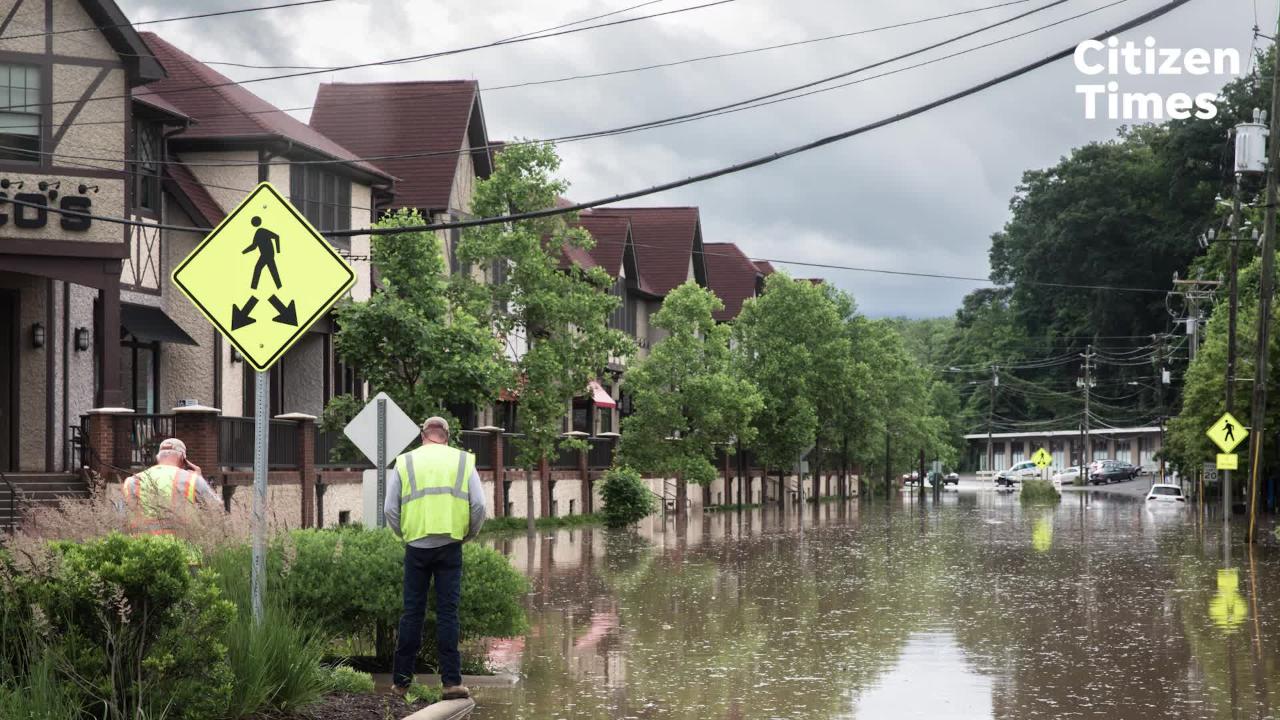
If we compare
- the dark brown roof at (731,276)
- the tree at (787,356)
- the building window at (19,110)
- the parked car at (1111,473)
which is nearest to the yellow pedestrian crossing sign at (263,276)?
the building window at (19,110)

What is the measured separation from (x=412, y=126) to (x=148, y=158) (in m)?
15.1

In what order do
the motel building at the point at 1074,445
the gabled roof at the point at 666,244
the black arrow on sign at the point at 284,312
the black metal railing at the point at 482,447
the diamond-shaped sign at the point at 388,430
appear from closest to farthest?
the black arrow on sign at the point at 284,312 → the diamond-shaped sign at the point at 388,430 → the black metal railing at the point at 482,447 → the gabled roof at the point at 666,244 → the motel building at the point at 1074,445

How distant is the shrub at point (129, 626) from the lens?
29.2ft

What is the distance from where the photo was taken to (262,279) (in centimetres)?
1161

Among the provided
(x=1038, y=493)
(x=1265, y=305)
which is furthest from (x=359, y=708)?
(x=1038, y=493)

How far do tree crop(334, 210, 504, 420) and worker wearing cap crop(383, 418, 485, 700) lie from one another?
19.9 metres

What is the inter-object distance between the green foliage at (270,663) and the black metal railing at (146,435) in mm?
15923

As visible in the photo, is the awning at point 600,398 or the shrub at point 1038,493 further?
the shrub at point 1038,493

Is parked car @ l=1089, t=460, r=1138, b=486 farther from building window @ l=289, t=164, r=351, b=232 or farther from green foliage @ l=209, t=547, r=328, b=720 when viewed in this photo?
green foliage @ l=209, t=547, r=328, b=720

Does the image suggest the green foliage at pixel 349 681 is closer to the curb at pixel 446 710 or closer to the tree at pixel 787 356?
the curb at pixel 446 710

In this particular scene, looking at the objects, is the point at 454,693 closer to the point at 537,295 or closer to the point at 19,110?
the point at 19,110

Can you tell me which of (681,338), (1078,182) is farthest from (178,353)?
(1078,182)

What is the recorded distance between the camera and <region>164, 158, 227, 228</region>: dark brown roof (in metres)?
32.8

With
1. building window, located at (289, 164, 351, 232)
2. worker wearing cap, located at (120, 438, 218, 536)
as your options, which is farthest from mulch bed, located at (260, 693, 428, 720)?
building window, located at (289, 164, 351, 232)
